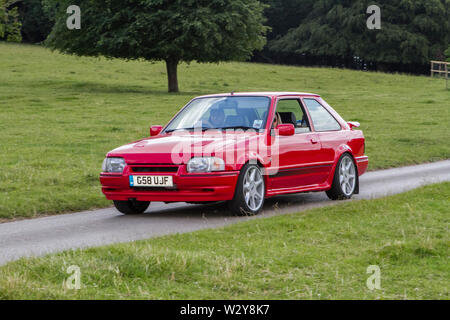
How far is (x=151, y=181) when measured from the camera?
413 inches

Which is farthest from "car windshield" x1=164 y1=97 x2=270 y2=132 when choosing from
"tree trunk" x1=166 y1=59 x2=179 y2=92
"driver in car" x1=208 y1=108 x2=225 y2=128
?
"tree trunk" x1=166 y1=59 x2=179 y2=92

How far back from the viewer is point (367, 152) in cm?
2033

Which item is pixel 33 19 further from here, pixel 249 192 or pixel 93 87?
pixel 249 192

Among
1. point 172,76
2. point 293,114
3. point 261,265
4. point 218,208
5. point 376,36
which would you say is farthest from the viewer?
point 376,36

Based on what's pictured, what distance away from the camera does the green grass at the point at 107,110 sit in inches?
556

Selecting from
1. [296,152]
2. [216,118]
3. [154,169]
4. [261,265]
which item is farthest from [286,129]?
[261,265]

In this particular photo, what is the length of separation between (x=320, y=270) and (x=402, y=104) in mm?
33135

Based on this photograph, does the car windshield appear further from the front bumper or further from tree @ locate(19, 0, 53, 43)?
tree @ locate(19, 0, 53, 43)

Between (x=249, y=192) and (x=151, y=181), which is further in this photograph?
(x=249, y=192)

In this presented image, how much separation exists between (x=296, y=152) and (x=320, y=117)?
1.18 metres

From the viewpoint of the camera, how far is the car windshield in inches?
452

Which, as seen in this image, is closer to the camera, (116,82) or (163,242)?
(163,242)
